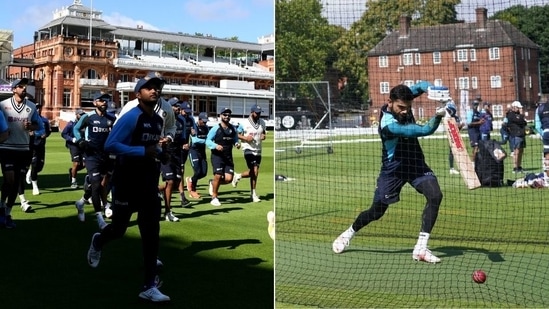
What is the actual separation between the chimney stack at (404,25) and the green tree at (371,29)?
0.09m

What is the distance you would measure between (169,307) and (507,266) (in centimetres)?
364

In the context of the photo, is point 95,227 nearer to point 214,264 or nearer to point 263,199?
point 214,264

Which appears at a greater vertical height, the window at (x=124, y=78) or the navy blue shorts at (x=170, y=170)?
the window at (x=124, y=78)

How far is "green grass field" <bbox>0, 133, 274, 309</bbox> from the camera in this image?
19.3 feet

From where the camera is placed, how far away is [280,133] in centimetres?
2822

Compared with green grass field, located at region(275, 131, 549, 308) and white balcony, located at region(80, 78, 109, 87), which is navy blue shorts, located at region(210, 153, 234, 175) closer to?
green grass field, located at region(275, 131, 549, 308)

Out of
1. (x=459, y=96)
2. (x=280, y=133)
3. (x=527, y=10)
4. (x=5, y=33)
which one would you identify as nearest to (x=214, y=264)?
(x=527, y=10)

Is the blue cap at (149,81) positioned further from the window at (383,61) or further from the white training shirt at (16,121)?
the window at (383,61)

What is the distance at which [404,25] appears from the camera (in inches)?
468

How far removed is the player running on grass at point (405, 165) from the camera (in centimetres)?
731

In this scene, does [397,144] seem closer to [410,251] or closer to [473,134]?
[410,251]

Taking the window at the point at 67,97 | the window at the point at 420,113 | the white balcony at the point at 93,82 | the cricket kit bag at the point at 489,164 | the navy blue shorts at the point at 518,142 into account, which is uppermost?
the white balcony at the point at 93,82

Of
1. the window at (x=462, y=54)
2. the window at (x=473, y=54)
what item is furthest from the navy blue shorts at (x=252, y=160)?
the window at (x=473, y=54)

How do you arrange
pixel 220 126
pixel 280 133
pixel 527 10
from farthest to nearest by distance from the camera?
pixel 280 133
pixel 220 126
pixel 527 10
